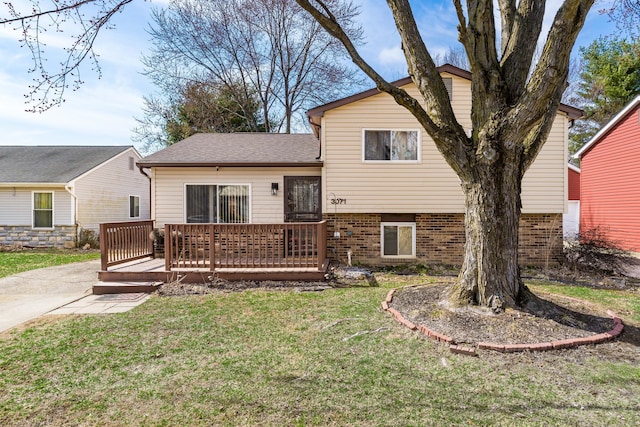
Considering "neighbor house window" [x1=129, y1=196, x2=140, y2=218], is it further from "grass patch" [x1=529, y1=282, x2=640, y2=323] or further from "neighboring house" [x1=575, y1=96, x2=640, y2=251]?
"neighboring house" [x1=575, y1=96, x2=640, y2=251]

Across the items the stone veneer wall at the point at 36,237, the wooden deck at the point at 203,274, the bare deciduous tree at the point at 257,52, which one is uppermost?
the bare deciduous tree at the point at 257,52

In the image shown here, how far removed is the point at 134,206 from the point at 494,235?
1725cm

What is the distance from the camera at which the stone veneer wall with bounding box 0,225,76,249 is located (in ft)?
43.3

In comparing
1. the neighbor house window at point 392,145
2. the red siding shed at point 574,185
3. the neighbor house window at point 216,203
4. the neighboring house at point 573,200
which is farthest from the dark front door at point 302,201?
the red siding shed at point 574,185

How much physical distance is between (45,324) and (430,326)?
5.09m

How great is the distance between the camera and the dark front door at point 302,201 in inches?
368

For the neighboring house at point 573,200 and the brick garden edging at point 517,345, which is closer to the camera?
the brick garden edging at point 517,345

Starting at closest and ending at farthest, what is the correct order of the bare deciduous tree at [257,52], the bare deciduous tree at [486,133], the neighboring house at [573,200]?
the bare deciduous tree at [486,133] < the neighboring house at [573,200] < the bare deciduous tree at [257,52]

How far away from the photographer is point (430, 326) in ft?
13.9

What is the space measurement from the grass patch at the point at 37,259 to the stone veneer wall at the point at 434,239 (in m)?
7.76

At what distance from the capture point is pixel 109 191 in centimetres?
1527

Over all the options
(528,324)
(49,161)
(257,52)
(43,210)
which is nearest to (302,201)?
(528,324)

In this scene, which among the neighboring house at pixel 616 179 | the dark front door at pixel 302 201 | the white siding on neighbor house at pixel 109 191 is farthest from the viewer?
the white siding on neighbor house at pixel 109 191

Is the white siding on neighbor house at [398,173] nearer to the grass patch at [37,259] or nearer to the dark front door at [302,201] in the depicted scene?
the dark front door at [302,201]
